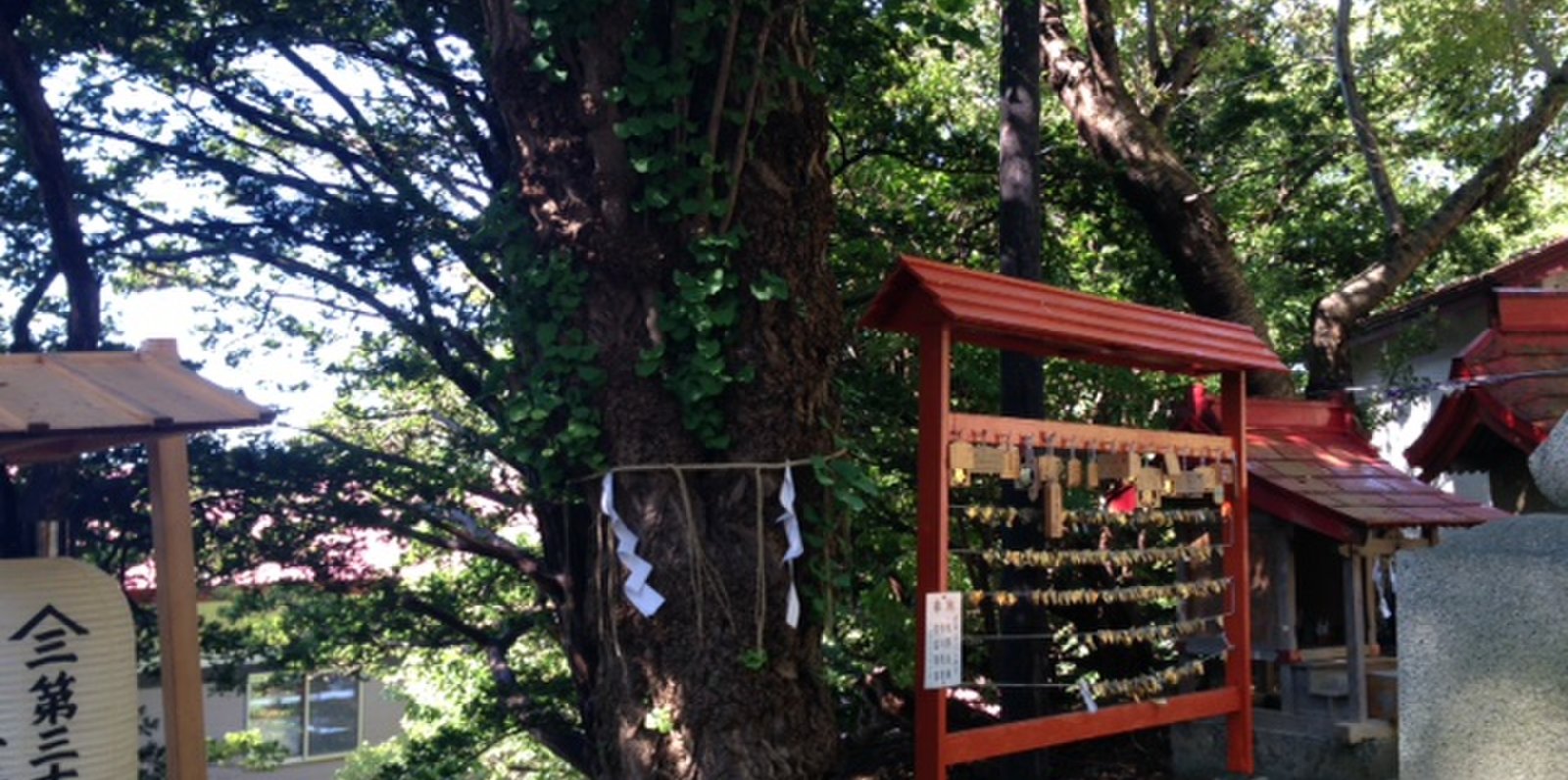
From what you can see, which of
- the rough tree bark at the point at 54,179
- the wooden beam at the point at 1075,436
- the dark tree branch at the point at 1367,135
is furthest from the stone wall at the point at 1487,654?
the dark tree branch at the point at 1367,135

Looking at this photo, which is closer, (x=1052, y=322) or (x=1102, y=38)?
(x=1052, y=322)

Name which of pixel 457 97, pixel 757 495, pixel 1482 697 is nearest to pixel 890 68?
pixel 457 97

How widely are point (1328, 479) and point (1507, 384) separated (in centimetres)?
372

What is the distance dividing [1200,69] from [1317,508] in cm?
815

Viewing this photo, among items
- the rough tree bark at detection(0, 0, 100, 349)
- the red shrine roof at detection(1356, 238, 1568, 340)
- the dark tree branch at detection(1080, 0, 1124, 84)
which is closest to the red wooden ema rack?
the rough tree bark at detection(0, 0, 100, 349)

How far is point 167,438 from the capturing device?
16.4 ft

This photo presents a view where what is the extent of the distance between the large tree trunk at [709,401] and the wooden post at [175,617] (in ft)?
5.05

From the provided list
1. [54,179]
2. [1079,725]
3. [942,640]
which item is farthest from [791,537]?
[54,179]

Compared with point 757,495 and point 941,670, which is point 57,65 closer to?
point 757,495

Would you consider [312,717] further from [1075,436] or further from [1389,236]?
[1075,436]

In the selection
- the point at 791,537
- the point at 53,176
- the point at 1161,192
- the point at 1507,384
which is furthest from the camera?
the point at 1507,384

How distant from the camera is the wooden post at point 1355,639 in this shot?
8055 mm

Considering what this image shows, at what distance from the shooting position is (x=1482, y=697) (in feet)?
13.2

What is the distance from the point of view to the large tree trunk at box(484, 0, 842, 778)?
5523mm
